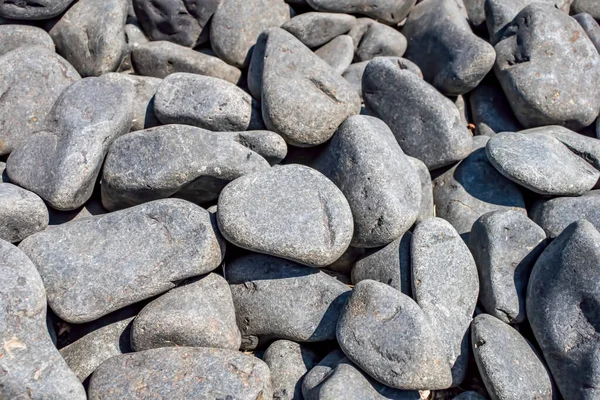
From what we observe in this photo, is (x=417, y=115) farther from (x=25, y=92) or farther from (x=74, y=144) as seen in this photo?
(x=25, y=92)

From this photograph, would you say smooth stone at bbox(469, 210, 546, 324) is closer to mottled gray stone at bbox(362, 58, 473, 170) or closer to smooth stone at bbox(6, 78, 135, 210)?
mottled gray stone at bbox(362, 58, 473, 170)

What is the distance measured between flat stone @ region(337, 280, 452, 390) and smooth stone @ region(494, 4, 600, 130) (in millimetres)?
1600

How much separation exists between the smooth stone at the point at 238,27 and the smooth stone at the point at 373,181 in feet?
3.14

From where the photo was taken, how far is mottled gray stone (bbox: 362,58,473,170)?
3.27 m

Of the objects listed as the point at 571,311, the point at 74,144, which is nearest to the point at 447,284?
the point at 571,311

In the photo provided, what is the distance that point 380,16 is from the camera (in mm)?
3951

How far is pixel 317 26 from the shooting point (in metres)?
3.67

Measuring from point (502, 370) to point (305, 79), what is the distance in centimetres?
176

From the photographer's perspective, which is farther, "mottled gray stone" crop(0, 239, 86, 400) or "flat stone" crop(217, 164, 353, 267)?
"flat stone" crop(217, 164, 353, 267)

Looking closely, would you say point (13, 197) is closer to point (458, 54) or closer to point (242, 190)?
point (242, 190)

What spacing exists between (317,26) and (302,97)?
0.79 meters

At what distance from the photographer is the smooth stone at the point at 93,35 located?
3.40 metres

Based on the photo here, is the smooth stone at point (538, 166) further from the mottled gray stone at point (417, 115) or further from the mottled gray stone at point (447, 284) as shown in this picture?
the mottled gray stone at point (447, 284)

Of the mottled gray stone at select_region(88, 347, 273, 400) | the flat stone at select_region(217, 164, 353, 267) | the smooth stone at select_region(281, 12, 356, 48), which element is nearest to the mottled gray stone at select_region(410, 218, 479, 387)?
the flat stone at select_region(217, 164, 353, 267)
